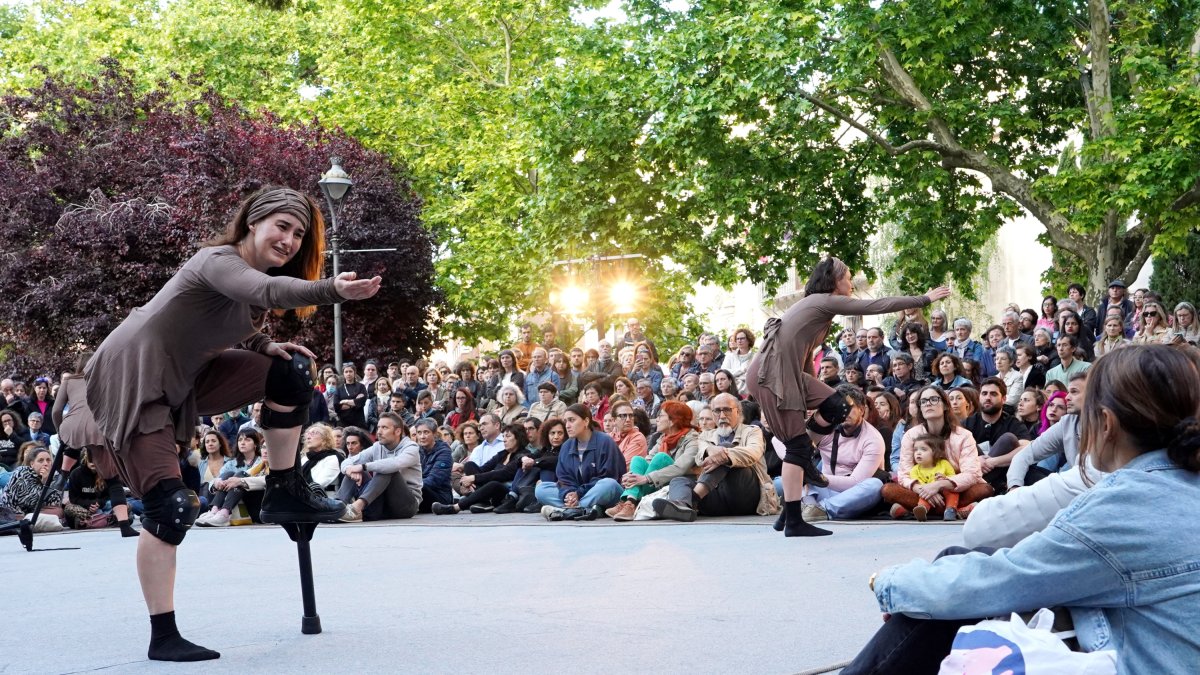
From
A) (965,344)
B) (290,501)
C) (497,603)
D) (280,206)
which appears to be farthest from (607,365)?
(280,206)

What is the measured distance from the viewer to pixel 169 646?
4664mm

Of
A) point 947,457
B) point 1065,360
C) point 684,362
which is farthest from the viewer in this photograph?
point 684,362

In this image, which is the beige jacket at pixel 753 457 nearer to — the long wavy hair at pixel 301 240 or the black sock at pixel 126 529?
the black sock at pixel 126 529

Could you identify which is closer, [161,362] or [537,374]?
[161,362]

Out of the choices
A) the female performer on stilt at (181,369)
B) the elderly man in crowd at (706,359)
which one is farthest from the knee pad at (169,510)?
the elderly man in crowd at (706,359)

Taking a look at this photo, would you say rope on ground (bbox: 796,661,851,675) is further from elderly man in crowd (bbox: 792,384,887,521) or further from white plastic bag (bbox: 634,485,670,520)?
white plastic bag (bbox: 634,485,670,520)

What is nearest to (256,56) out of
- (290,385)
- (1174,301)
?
(1174,301)

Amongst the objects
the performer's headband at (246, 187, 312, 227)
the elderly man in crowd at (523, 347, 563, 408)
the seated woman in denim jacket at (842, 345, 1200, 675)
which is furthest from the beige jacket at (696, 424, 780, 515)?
the seated woman in denim jacket at (842, 345, 1200, 675)

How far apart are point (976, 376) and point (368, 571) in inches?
314

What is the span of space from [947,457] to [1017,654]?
28.1 feet

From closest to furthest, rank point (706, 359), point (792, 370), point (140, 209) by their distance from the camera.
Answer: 1. point (792, 370)
2. point (706, 359)
3. point (140, 209)

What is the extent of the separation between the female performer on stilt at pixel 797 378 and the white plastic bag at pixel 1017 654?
20.3ft

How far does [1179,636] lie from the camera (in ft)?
7.97

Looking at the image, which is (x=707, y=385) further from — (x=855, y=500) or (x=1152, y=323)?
(x=1152, y=323)
